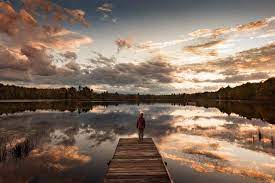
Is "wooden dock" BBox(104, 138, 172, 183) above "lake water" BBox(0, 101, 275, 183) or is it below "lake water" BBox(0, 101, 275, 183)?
above

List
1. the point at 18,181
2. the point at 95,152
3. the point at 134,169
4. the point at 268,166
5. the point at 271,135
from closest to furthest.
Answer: the point at 134,169, the point at 18,181, the point at 268,166, the point at 95,152, the point at 271,135

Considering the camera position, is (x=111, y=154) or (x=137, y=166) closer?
(x=137, y=166)

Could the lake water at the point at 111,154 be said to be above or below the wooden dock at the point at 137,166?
below

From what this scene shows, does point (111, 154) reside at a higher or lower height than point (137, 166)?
lower

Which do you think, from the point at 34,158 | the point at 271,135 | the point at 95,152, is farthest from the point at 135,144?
the point at 271,135

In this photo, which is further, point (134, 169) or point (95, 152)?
point (95, 152)

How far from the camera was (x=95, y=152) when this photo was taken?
28922mm

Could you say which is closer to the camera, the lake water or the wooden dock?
the wooden dock

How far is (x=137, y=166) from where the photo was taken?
1786 centimetres

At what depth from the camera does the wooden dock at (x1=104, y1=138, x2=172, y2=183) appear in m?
15.3

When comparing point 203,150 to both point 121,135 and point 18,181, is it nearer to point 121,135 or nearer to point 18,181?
point 121,135

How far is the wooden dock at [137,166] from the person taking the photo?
50.2 feet

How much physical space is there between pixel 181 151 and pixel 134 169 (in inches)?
514

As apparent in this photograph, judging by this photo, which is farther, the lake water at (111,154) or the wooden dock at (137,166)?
the lake water at (111,154)
